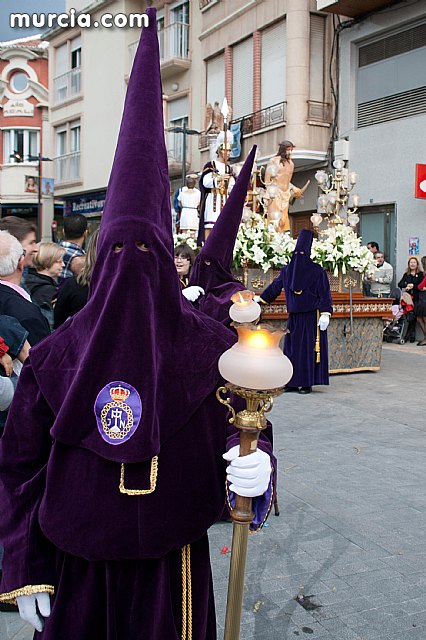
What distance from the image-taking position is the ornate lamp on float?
1648 mm

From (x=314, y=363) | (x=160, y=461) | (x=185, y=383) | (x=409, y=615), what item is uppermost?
(x=185, y=383)

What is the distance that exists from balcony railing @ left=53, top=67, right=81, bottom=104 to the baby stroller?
22.4 meters

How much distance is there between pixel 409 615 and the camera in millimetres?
3229

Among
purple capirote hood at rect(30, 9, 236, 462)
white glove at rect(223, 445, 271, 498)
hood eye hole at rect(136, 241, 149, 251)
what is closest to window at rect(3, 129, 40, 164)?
purple capirote hood at rect(30, 9, 236, 462)

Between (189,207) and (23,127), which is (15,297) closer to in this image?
(189,207)

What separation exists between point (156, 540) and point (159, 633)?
0.93 ft

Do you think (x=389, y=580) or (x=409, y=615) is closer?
(x=409, y=615)

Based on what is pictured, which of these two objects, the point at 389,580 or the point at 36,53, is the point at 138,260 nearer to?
the point at 389,580

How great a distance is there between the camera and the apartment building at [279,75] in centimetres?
1767

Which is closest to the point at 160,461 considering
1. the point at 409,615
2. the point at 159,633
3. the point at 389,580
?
the point at 159,633

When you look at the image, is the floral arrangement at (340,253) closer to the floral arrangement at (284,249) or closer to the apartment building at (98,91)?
the floral arrangement at (284,249)

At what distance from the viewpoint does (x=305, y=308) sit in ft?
28.5

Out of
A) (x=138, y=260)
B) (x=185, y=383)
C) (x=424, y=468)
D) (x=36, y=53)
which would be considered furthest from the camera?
(x=36, y=53)

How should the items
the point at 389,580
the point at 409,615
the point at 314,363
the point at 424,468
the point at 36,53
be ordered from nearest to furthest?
the point at 409,615 < the point at 389,580 < the point at 424,468 < the point at 314,363 < the point at 36,53
